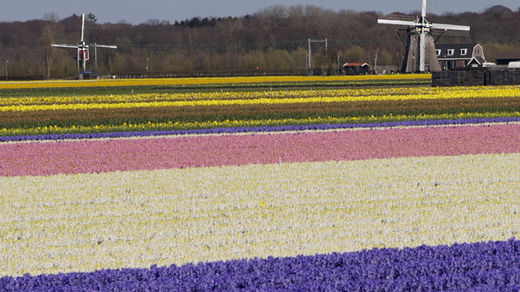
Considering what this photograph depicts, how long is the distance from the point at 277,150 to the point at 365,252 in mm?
11819

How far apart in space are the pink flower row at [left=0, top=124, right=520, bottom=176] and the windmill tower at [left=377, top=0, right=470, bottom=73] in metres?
68.3

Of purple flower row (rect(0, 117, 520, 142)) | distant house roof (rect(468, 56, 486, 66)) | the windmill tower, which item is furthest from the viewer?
distant house roof (rect(468, 56, 486, 66))

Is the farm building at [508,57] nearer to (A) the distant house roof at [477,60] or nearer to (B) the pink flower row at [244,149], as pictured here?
(A) the distant house roof at [477,60]

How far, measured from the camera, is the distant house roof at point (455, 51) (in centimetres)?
14225

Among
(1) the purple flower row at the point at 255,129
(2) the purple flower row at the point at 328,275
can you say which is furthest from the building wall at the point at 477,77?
(2) the purple flower row at the point at 328,275

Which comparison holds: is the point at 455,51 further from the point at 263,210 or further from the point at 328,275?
the point at 328,275

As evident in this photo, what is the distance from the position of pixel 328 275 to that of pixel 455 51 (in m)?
141

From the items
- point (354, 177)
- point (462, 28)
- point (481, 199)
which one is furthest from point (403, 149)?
point (462, 28)

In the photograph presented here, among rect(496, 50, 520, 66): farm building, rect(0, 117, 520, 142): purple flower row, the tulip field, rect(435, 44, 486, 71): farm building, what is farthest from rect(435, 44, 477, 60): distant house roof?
the tulip field

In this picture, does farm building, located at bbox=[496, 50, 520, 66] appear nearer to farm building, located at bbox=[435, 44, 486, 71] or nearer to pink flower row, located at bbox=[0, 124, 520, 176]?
farm building, located at bbox=[435, 44, 486, 71]

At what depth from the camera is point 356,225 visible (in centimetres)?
1126

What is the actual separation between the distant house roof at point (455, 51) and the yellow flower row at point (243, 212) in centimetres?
12984

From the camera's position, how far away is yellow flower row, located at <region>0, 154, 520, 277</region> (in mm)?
10031

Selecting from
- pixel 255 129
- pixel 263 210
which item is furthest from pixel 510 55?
pixel 263 210
